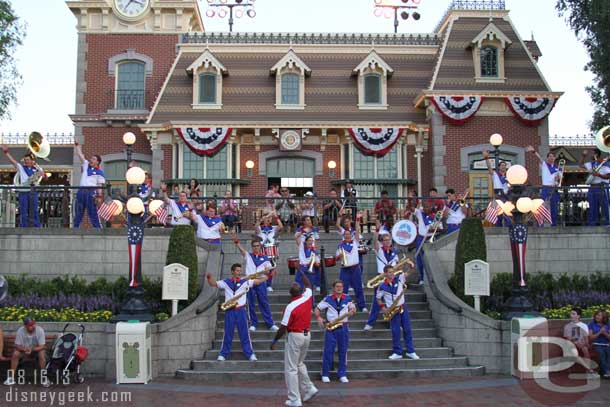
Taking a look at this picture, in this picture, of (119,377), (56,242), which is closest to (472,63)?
(56,242)

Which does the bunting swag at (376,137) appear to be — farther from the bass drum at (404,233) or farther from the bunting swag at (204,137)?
the bass drum at (404,233)

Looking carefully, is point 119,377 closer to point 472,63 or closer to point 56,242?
point 56,242

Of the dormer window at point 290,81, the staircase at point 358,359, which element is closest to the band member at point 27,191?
the staircase at point 358,359

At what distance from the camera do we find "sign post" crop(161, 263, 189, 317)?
44.8 feet

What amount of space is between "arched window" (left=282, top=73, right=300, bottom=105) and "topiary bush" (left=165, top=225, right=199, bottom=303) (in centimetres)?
1270

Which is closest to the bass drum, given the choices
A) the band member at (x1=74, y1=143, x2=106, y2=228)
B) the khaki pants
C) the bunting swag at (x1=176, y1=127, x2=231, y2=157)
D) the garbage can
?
the khaki pants

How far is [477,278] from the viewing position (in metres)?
14.1

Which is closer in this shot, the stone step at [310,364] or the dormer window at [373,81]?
the stone step at [310,364]

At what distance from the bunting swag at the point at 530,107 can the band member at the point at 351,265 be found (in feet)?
41.6

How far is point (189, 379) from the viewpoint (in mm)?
12828

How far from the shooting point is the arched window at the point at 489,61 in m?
26.0

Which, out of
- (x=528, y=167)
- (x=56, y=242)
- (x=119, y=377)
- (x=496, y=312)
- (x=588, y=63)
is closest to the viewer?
(x=119, y=377)

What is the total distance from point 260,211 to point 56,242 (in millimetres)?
5532

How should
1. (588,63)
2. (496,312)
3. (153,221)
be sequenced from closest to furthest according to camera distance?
(496,312) < (153,221) < (588,63)
